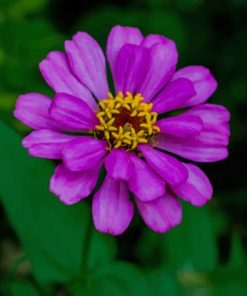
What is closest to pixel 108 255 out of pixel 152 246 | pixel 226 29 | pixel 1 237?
pixel 152 246

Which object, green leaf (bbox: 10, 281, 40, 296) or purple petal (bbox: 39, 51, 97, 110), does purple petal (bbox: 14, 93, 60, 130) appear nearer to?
purple petal (bbox: 39, 51, 97, 110)

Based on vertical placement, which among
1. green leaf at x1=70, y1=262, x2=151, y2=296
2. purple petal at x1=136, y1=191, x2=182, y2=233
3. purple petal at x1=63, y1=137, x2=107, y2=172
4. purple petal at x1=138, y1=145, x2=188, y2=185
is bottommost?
green leaf at x1=70, y1=262, x2=151, y2=296

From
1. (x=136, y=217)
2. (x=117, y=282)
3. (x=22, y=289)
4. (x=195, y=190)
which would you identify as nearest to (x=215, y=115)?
(x=195, y=190)

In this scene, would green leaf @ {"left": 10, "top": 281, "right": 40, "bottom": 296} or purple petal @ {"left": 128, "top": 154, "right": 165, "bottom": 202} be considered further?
green leaf @ {"left": 10, "top": 281, "right": 40, "bottom": 296}

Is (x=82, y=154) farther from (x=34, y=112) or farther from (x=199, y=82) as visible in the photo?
(x=199, y=82)

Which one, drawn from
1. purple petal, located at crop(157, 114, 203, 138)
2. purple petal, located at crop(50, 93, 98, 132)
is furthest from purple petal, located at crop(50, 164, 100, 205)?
purple petal, located at crop(157, 114, 203, 138)

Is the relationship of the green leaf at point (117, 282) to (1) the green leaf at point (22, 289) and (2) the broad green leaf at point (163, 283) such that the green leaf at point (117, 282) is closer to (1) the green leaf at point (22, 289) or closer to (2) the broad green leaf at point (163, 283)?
(2) the broad green leaf at point (163, 283)

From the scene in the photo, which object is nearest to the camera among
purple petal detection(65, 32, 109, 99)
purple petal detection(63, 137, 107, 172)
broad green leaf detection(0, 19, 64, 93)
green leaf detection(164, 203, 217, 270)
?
purple petal detection(63, 137, 107, 172)

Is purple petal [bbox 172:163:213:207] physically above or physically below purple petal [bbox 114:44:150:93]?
below
